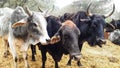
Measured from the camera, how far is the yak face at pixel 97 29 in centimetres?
725

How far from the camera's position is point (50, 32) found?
7.25 meters

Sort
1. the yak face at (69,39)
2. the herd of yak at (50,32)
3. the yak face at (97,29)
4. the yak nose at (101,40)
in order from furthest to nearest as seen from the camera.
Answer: the yak face at (97,29)
the yak nose at (101,40)
the herd of yak at (50,32)
the yak face at (69,39)

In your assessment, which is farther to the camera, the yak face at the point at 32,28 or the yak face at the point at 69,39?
the yak face at the point at 32,28

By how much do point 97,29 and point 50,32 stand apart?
46.1 inches

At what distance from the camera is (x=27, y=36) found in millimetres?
6812

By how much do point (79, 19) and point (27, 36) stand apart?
181 cm

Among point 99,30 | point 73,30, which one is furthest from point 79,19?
point 73,30

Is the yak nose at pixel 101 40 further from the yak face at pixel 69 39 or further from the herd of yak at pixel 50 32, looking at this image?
the yak face at pixel 69 39

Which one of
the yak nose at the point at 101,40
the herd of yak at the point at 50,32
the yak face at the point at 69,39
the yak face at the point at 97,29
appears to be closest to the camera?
the yak face at the point at 69,39

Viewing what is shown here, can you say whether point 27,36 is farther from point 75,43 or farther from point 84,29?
point 84,29

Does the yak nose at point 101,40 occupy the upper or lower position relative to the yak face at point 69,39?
lower

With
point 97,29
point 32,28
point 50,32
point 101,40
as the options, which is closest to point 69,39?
point 32,28

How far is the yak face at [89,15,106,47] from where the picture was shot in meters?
7.25

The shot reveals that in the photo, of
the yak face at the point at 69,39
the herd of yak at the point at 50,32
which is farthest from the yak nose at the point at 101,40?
the yak face at the point at 69,39
